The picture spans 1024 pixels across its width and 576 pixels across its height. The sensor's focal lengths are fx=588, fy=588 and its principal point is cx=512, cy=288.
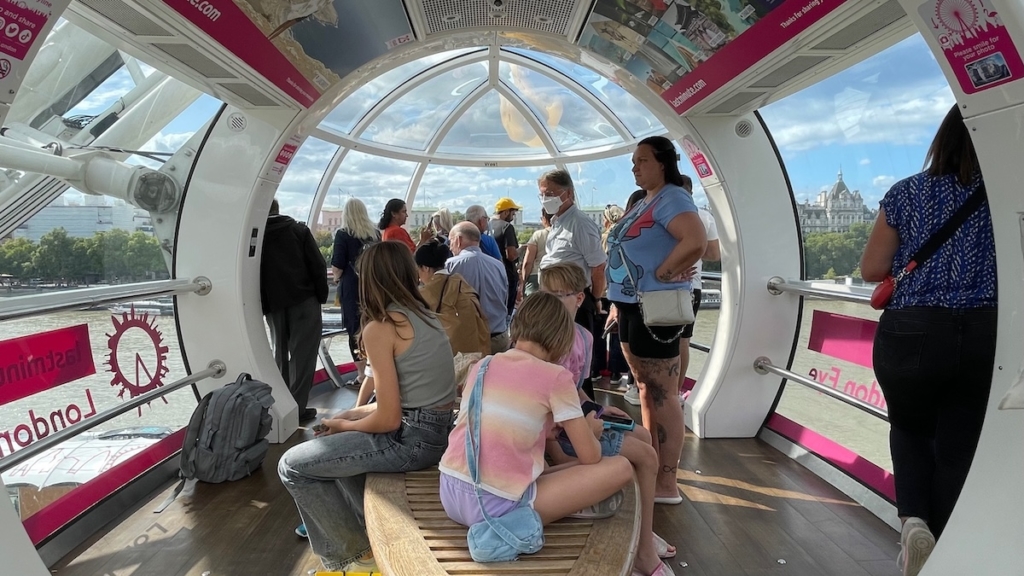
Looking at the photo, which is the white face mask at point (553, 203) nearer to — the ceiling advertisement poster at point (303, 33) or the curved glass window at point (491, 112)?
the ceiling advertisement poster at point (303, 33)

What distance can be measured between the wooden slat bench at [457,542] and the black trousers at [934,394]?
0.98 metres

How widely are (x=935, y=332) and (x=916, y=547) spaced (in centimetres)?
73

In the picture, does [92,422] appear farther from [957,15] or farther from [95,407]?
[957,15]

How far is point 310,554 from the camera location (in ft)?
9.03

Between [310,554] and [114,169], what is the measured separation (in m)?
2.99

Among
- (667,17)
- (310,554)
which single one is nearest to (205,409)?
(310,554)

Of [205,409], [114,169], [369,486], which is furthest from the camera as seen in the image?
[114,169]

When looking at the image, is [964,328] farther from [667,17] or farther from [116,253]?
[116,253]

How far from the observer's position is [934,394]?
6.40 ft

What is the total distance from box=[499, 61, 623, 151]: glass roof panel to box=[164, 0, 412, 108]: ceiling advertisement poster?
4.50 metres

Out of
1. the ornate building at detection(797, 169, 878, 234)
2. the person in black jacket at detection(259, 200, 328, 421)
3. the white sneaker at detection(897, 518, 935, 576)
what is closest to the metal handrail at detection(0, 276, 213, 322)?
the person in black jacket at detection(259, 200, 328, 421)

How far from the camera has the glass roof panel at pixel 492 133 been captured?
331 inches

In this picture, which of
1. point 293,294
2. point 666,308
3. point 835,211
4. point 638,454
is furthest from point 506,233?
point 638,454

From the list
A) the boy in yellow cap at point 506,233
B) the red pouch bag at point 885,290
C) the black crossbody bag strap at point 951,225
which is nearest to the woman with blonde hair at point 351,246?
the boy in yellow cap at point 506,233
